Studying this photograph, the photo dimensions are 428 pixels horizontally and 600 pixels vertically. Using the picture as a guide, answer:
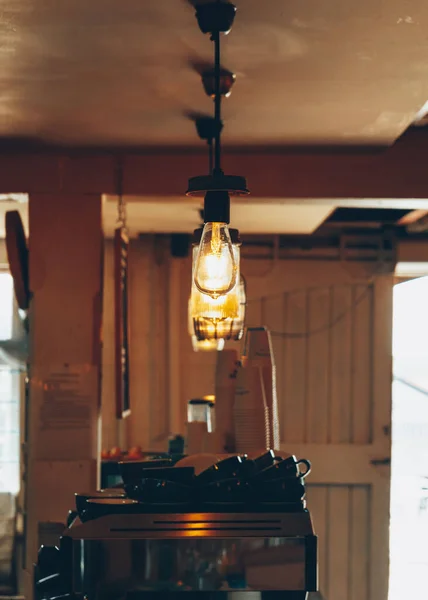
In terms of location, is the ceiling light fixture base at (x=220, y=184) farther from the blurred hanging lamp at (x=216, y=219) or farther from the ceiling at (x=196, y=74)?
the ceiling at (x=196, y=74)

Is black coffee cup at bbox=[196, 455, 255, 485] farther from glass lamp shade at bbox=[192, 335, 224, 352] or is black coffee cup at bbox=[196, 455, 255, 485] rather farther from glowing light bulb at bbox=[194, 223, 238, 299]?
glass lamp shade at bbox=[192, 335, 224, 352]

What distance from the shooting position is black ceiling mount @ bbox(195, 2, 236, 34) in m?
1.88

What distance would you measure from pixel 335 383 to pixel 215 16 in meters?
4.03

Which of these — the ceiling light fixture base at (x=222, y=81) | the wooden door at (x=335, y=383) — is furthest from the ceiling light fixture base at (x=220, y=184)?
the wooden door at (x=335, y=383)

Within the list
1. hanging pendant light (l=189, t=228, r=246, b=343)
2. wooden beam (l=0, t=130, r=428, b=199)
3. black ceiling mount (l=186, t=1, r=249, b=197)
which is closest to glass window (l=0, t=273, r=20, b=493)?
wooden beam (l=0, t=130, r=428, b=199)

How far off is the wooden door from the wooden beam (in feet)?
6.96

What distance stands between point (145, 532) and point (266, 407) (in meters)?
0.87

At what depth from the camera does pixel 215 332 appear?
247 centimetres

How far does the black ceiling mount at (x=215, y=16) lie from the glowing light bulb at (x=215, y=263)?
497 millimetres

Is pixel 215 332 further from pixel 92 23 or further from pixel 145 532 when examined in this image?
pixel 92 23

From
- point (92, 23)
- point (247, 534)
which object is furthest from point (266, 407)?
point (92, 23)

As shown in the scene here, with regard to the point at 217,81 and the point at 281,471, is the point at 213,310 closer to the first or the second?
the point at 281,471

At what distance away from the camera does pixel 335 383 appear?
562 cm

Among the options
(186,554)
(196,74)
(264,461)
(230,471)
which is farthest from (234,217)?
(186,554)
